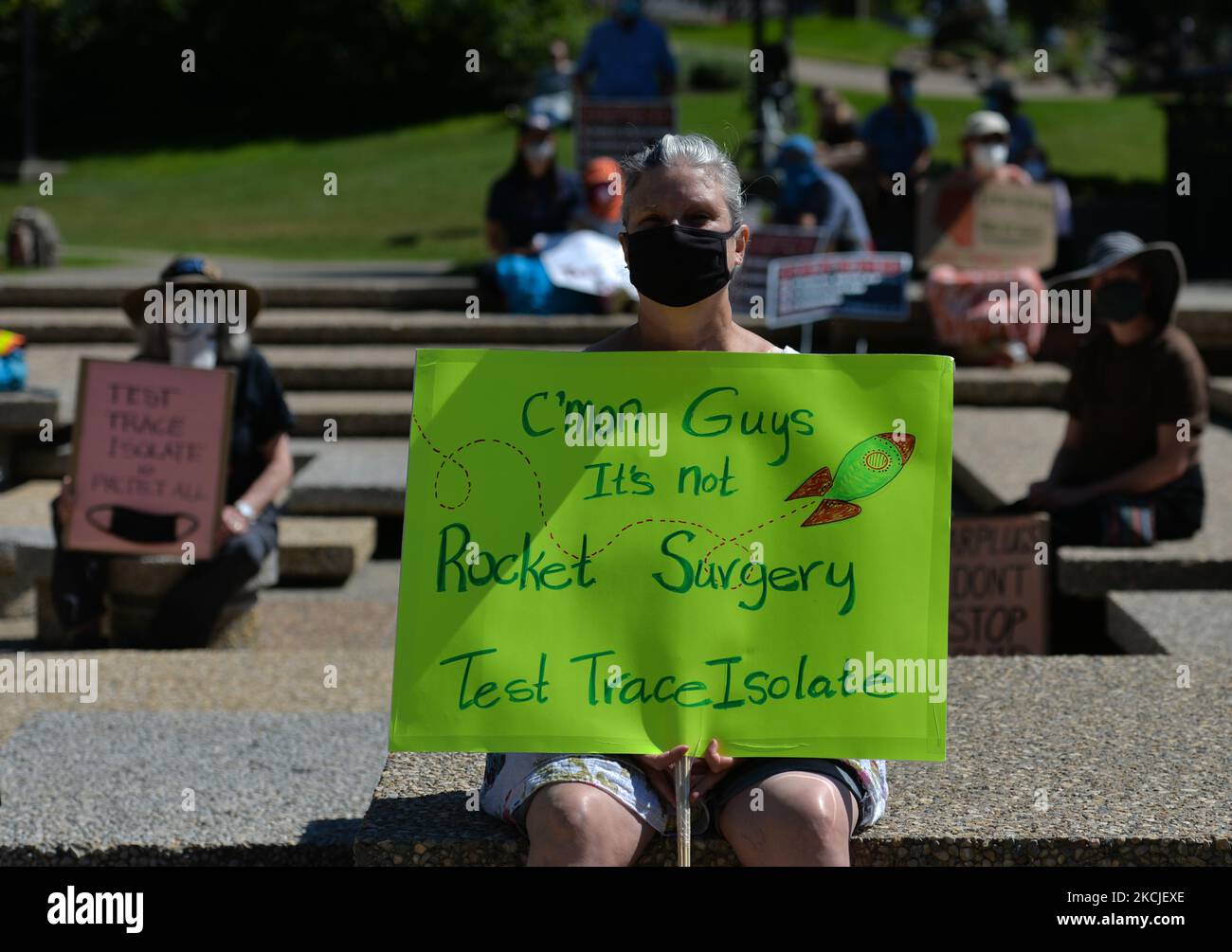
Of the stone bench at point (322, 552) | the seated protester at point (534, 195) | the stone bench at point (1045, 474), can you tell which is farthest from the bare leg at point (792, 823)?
the seated protester at point (534, 195)

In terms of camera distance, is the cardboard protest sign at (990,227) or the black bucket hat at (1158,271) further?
the cardboard protest sign at (990,227)

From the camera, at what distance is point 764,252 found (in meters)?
9.91

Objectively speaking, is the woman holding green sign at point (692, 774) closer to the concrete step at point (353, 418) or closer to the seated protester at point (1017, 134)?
the concrete step at point (353, 418)

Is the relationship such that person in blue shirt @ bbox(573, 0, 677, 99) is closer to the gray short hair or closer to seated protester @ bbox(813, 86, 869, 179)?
seated protester @ bbox(813, 86, 869, 179)

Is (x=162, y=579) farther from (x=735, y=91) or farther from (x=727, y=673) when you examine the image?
(x=735, y=91)

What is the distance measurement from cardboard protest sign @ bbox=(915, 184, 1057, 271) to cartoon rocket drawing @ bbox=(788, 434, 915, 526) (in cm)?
721

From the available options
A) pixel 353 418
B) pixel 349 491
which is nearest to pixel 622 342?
pixel 349 491

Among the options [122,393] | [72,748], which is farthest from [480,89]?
[72,748]

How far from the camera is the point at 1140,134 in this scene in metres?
26.1

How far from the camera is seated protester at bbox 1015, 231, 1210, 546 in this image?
231 inches

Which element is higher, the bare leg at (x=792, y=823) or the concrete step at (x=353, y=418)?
the bare leg at (x=792, y=823)

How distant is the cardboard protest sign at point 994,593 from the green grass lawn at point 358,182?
969 cm

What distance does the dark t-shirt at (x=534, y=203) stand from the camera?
1110 cm

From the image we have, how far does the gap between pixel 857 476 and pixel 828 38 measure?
39.9m
